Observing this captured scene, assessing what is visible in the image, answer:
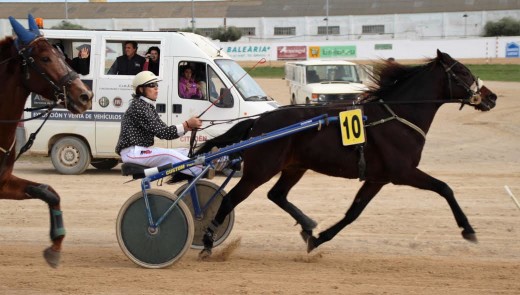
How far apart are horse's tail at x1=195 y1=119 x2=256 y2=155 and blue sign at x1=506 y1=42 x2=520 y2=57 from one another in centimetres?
4782

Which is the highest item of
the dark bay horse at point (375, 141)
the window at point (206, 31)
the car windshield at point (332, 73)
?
the window at point (206, 31)

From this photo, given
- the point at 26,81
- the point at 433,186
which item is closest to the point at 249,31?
the point at 433,186

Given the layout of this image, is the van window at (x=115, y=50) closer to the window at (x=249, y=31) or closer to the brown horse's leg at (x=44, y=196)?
the brown horse's leg at (x=44, y=196)

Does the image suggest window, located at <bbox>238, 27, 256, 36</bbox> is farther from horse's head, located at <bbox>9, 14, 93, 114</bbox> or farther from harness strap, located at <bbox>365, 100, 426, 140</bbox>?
horse's head, located at <bbox>9, 14, 93, 114</bbox>

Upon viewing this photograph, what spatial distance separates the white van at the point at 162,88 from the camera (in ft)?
47.3

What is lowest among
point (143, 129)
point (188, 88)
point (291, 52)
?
point (143, 129)

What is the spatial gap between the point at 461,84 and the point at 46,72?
421 cm

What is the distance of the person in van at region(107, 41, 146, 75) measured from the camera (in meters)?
14.4

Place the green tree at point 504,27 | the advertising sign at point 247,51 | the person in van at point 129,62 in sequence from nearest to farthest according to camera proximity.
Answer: the person in van at point 129,62 → the advertising sign at point 247,51 → the green tree at point 504,27

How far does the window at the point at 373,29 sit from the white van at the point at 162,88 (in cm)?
5633

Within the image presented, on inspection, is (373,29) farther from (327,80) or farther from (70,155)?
(70,155)

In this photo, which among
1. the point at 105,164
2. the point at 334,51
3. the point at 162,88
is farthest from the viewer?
the point at 334,51

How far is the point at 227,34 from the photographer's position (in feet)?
213

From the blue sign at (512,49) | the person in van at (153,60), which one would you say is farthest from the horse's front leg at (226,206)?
the blue sign at (512,49)
